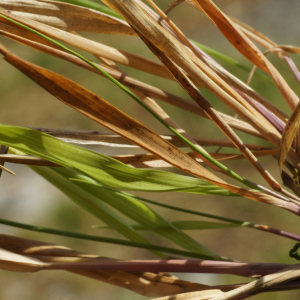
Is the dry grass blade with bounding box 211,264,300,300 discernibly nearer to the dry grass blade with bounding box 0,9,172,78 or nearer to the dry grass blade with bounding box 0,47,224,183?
the dry grass blade with bounding box 0,47,224,183

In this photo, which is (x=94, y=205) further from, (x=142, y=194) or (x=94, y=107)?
(x=142, y=194)

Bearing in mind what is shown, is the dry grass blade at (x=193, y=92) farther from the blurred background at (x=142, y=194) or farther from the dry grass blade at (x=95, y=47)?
the blurred background at (x=142, y=194)

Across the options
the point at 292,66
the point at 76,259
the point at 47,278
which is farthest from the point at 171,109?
the point at 76,259

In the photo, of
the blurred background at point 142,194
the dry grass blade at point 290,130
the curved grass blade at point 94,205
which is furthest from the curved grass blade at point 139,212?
the blurred background at point 142,194

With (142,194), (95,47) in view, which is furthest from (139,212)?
(142,194)

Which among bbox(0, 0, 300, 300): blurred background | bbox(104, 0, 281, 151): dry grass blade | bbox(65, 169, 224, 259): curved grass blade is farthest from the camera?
bbox(0, 0, 300, 300): blurred background

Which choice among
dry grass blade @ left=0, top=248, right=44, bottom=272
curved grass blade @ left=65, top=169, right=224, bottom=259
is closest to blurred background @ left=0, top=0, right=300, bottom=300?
curved grass blade @ left=65, top=169, right=224, bottom=259
